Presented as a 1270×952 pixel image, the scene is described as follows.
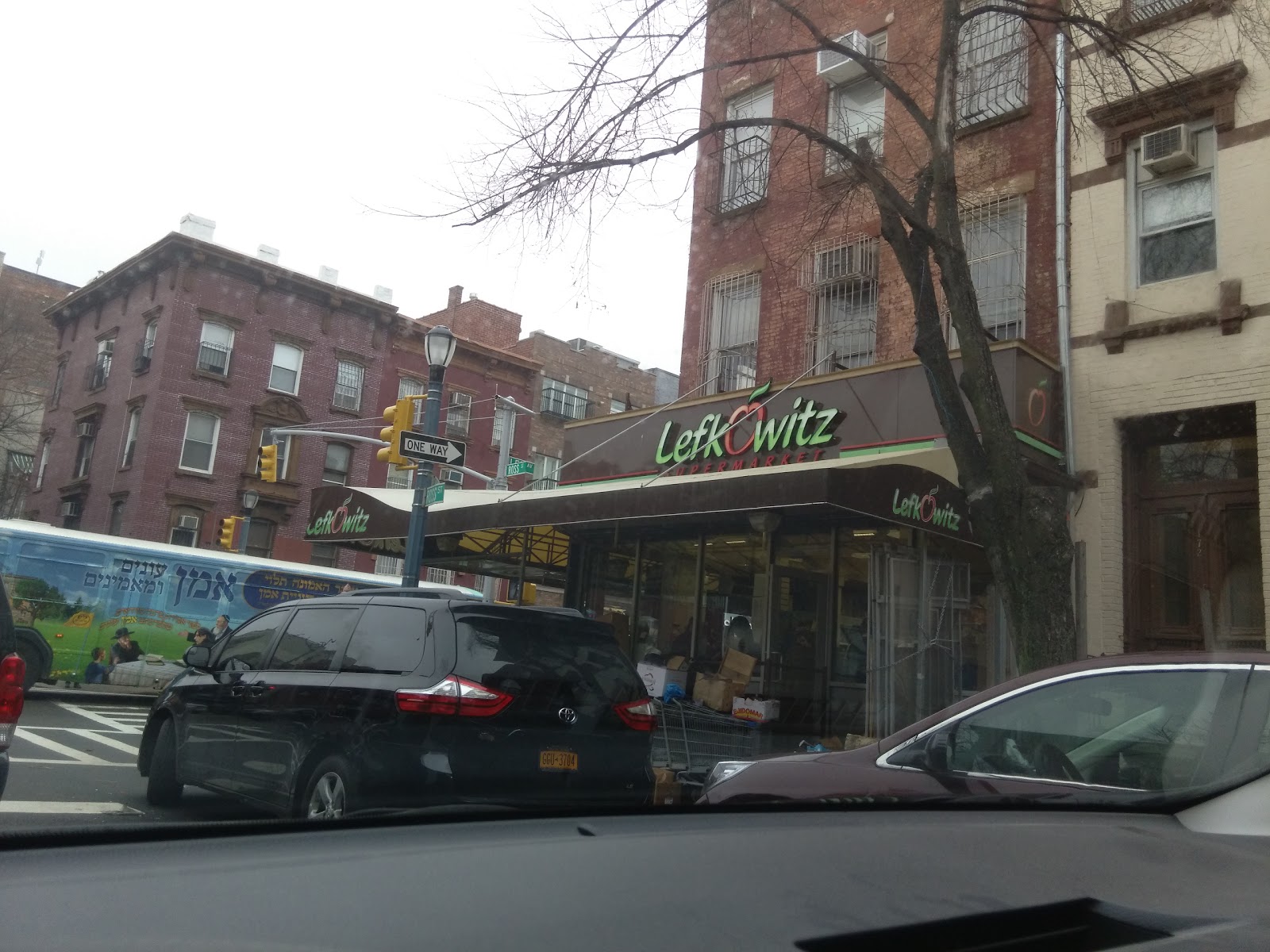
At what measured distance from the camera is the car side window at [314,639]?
4.79 metres

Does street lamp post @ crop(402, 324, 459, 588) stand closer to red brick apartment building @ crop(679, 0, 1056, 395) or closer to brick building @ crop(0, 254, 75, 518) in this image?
red brick apartment building @ crop(679, 0, 1056, 395)

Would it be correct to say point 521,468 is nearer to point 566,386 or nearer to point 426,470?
point 426,470

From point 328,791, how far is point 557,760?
1431mm

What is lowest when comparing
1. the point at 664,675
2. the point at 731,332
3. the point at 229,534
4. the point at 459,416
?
the point at 664,675

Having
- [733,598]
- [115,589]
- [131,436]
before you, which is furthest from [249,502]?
[733,598]

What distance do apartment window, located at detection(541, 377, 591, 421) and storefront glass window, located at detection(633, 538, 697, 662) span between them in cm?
2671

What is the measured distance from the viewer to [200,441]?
1389 inches

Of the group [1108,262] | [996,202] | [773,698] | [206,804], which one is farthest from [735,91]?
[206,804]

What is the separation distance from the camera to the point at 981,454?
870 centimetres

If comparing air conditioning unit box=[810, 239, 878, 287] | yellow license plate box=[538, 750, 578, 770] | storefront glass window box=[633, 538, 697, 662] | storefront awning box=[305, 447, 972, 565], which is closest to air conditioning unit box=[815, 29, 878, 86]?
air conditioning unit box=[810, 239, 878, 287]

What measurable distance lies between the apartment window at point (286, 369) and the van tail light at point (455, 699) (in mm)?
33080

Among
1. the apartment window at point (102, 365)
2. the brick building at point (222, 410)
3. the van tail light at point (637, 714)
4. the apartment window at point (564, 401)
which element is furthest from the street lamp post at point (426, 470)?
the apartment window at point (564, 401)

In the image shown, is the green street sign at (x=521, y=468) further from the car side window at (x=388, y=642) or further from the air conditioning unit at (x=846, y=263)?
the car side window at (x=388, y=642)

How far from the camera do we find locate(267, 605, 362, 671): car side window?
4789 mm
